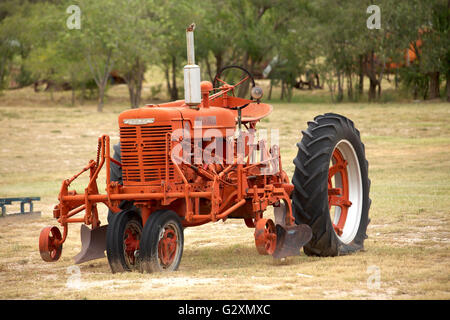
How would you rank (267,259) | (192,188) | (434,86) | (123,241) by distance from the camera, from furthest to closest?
1. (434,86)
2. (267,259)
3. (192,188)
4. (123,241)

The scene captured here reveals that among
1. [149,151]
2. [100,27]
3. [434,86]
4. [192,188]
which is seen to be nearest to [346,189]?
[192,188]

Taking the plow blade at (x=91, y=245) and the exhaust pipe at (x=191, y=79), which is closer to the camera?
the exhaust pipe at (x=191, y=79)

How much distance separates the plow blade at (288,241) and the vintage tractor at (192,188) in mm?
10

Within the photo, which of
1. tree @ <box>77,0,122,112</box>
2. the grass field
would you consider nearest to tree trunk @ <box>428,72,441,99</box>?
tree @ <box>77,0,122,112</box>

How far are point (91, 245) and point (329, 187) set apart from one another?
9.33 feet

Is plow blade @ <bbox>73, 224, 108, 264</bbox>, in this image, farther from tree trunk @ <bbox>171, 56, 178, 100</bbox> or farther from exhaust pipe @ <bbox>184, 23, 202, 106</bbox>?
tree trunk @ <bbox>171, 56, 178, 100</bbox>

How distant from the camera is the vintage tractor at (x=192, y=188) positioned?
7.69m

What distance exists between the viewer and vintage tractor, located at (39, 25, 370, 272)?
7.69m

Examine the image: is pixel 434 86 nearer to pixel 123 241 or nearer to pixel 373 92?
pixel 373 92

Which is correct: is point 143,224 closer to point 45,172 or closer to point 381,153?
point 45,172

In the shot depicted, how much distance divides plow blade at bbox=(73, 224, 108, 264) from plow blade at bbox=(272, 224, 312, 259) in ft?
6.28

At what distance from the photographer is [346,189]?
9.58 metres

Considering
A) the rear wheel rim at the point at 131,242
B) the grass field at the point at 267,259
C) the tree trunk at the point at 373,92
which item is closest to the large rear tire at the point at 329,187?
the grass field at the point at 267,259

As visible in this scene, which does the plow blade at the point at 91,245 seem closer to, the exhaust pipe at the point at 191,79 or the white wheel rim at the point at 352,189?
the exhaust pipe at the point at 191,79
